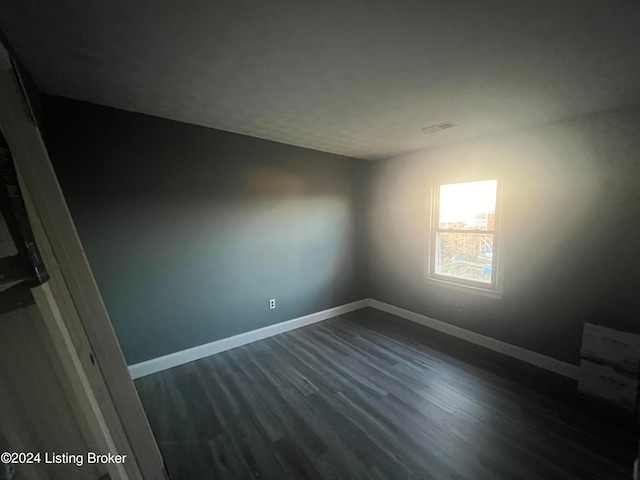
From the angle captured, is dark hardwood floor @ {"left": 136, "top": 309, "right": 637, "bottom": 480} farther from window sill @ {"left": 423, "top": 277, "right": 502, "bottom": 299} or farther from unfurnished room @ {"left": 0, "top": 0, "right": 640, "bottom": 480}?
window sill @ {"left": 423, "top": 277, "right": 502, "bottom": 299}

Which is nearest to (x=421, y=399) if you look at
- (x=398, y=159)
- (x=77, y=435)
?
(x=77, y=435)

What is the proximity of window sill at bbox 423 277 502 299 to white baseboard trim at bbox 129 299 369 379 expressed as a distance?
1.48m

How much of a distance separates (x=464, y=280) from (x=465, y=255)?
12.7 inches

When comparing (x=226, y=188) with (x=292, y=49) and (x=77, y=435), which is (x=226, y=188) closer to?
(x=292, y=49)

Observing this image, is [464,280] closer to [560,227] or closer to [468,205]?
[468,205]

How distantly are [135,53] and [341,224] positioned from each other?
3.05 m

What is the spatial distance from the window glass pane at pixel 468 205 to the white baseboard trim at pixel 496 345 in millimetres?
1326

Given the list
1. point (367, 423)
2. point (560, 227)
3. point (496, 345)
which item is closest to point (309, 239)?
point (367, 423)

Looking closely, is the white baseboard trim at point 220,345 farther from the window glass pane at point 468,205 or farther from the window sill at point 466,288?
the window glass pane at point 468,205

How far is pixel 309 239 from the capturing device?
361 centimetres

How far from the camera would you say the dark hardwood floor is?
1582 mm

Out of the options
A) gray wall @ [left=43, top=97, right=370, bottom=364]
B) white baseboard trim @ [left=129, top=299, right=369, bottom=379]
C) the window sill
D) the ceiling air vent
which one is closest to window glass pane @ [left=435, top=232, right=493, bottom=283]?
the window sill

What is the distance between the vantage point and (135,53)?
1417 millimetres

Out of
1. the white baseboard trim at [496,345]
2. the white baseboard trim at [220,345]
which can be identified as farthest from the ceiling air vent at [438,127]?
the white baseboard trim at [220,345]
